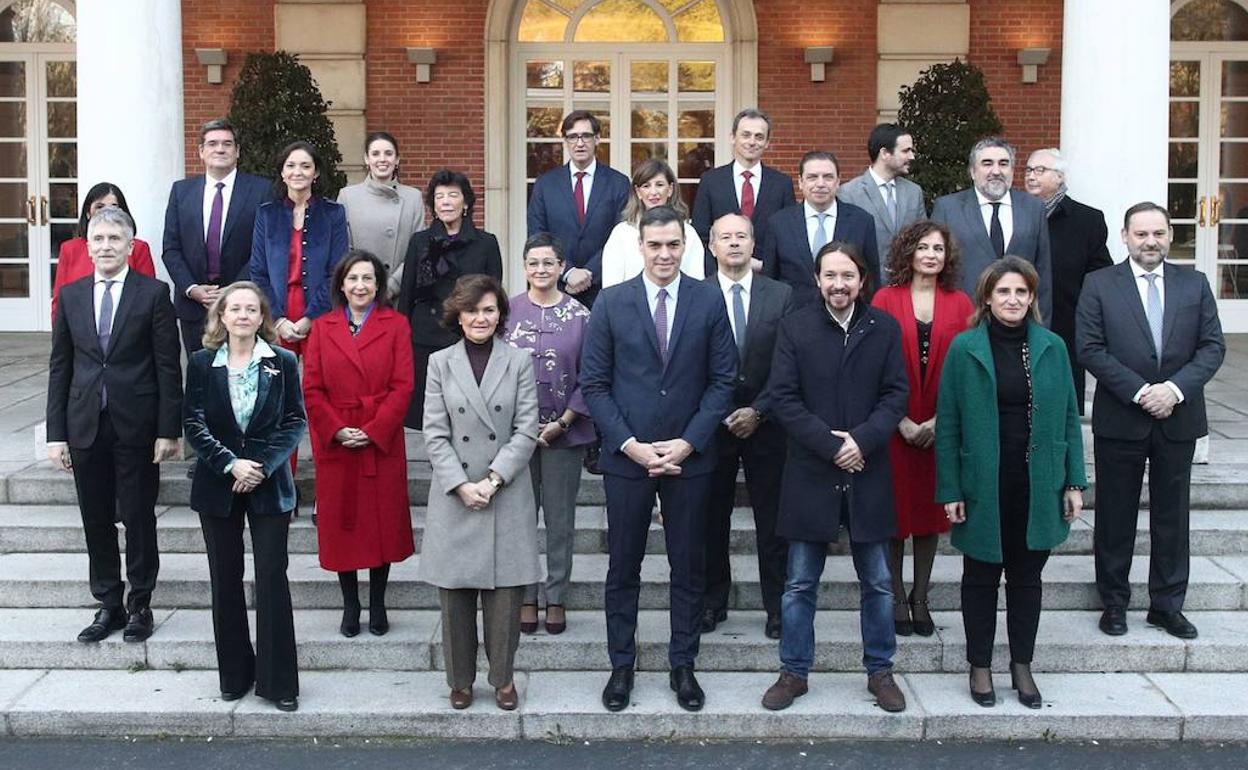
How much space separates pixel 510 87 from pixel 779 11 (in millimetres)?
2632

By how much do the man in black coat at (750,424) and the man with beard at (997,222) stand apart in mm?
1122

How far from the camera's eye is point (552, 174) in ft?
25.8

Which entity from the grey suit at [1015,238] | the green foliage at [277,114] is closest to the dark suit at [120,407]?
the grey suit at [1015,238]

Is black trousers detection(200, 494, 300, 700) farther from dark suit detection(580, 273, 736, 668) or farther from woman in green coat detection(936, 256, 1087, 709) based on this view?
woman in green coat detection(936, 256, 1087, 709)

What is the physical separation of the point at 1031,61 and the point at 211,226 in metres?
8.90

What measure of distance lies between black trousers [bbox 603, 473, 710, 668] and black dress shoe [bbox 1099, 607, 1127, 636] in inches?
75.8

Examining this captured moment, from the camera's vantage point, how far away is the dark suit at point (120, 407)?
659 cm

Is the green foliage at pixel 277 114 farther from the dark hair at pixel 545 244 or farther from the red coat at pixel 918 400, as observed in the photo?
the red coat at pixel 918 400

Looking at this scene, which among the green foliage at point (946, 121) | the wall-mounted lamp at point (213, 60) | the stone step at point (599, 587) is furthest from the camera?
the wall-mounted lamp at point (213, 60)

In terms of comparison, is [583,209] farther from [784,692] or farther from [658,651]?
[784,692]

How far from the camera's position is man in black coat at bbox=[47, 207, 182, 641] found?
6.58m

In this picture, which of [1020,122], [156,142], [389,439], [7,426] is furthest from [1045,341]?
[1020,122]

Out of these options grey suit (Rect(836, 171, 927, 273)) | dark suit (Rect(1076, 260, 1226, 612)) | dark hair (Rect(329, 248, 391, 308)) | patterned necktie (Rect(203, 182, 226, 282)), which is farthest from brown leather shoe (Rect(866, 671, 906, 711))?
patterned necktie (Rect(203, 182, 226, 282))

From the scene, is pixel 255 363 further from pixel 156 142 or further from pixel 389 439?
pixel 156 142
